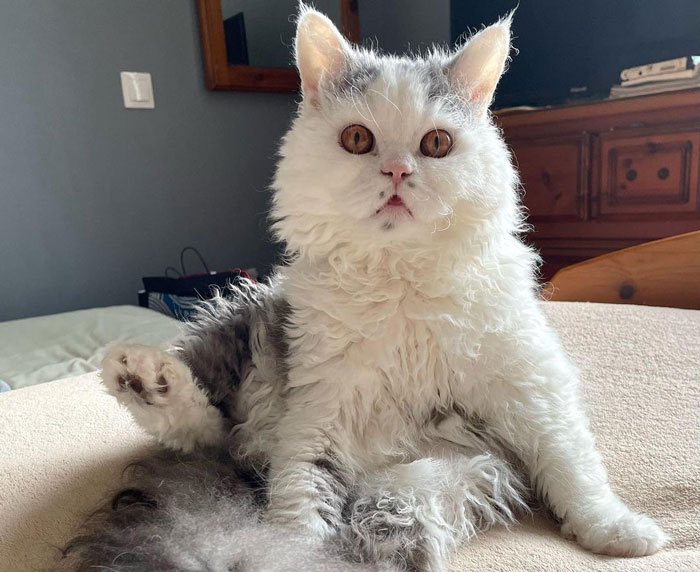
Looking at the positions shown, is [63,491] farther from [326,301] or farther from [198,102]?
[198,102]

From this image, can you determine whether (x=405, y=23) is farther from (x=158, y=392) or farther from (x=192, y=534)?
(x=192, y=534)

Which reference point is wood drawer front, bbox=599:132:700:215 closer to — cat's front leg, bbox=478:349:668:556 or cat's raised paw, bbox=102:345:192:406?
cat's front leg, bbox=478:349:668:556

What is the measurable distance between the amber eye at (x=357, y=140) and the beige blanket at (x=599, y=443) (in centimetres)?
52

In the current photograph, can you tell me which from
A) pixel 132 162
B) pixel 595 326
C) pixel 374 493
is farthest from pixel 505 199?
pixel 132 162

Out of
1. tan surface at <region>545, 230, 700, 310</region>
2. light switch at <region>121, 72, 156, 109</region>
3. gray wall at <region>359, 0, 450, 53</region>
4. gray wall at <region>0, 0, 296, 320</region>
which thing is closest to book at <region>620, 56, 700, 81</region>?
tan surface at <region>545, 230, 700, 310</region>

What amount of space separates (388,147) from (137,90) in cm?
222

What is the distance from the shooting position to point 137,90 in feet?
8.45

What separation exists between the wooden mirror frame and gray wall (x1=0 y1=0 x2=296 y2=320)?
0.06 meters

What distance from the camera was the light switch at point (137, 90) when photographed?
2.55 m

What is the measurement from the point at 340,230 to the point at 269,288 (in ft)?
0.91

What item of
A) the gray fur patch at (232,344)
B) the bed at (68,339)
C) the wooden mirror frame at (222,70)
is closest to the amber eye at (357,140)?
the gray fur patch at (232,344)

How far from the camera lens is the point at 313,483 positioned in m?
0.69

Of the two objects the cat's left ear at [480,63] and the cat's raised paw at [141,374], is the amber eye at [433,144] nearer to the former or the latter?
the cat's left ear at [480,63]

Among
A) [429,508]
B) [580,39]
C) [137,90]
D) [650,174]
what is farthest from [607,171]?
[137,90]
